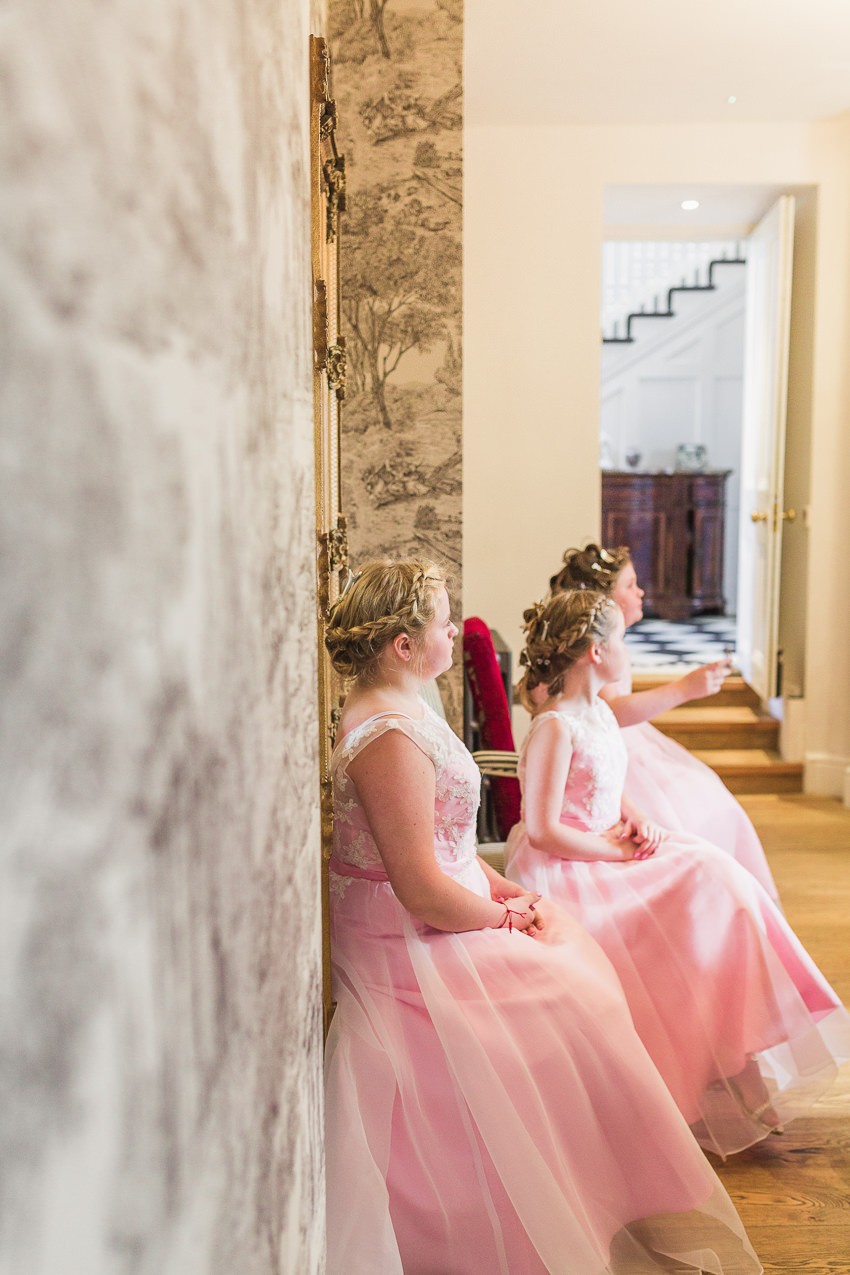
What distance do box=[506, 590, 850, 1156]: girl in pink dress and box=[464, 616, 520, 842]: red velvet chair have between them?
289mm

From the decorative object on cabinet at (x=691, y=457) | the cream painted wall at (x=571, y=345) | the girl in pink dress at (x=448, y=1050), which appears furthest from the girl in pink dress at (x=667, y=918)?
the decorative object on cabinet at (x=691, y=457)

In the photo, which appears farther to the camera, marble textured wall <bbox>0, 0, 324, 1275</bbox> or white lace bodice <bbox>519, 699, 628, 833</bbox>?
white lace bodice <bbox>519, 699, 628, 833</bbox>

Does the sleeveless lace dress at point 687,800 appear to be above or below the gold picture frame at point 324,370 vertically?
below

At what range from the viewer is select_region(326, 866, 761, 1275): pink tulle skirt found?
1336 mm

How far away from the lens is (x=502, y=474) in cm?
479

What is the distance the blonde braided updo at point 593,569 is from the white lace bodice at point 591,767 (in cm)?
61

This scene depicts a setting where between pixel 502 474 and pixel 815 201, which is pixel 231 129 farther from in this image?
pixel 815 201

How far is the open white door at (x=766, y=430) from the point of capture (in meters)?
4.71

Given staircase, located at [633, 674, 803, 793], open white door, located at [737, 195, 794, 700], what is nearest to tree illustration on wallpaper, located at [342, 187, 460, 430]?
open white door, located at [737, 195, 794, 700]

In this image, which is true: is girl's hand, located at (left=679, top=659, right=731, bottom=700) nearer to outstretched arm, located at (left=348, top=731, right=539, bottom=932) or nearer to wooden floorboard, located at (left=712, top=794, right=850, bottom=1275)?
wooden floorboard, located at (left=712, top=794, right=850, bottom=1275)

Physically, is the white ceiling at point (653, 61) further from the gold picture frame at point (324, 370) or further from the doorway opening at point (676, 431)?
the doorway opening at point (676, 431)

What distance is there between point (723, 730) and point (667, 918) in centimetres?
Answer: 330

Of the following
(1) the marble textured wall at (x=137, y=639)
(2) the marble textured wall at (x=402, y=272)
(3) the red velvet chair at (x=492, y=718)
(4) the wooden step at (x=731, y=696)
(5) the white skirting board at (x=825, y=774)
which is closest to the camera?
(1) the marble textured wall at (x=137, y=639)

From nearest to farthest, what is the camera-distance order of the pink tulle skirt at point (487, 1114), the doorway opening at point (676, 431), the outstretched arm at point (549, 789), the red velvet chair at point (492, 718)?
the pink tulle skirt at point (487, 1114)
the outstretched arm at point (549, 789)
the red velvet chair at point (492, 718)
the doorway opening at point (676, 431)
